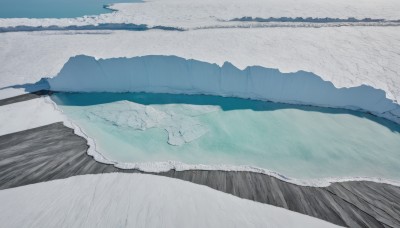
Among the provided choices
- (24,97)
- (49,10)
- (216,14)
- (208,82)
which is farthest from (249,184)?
(49,10)

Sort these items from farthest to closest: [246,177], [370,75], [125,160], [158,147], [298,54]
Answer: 1. [298,54]
2. [370,75]
3. [158,147]
4. [125,160]
5. [246,177]

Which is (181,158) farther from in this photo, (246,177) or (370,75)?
(370,75)

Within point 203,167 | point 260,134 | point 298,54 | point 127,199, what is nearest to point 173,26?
point 298,54

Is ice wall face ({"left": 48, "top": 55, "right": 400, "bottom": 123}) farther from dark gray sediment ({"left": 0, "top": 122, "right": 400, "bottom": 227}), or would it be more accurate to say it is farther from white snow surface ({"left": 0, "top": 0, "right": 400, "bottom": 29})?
white snow surface ({"left": 0, "top": 0, "right": 400, "bottom": 29})

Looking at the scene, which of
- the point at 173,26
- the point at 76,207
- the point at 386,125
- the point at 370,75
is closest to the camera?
the point at 76,207

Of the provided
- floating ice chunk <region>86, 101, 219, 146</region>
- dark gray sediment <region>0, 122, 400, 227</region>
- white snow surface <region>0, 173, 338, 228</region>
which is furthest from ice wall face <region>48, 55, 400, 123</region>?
white snow surface <region>0, 173, 338, 228</region>
